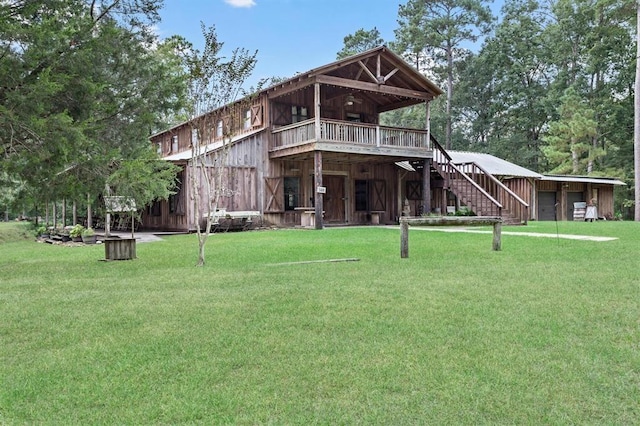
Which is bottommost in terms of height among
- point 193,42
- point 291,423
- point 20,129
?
point 291,423

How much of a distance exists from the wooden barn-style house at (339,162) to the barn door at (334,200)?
0.04 meters

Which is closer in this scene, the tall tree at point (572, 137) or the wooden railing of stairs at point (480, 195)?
the wooden railing of stairs at point (480, 195)

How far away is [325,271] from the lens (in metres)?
7.05

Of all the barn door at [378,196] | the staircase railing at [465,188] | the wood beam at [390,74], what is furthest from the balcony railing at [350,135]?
the barn door at [378,196]

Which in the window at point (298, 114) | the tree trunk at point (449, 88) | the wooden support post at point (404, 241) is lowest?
the wooden support post at point (404, 241)

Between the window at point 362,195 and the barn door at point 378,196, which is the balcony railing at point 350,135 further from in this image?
the window at point 362,195

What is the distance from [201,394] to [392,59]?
1731cm

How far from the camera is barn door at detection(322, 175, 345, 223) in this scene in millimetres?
20312

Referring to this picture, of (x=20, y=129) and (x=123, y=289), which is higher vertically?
(x=20, y=129)

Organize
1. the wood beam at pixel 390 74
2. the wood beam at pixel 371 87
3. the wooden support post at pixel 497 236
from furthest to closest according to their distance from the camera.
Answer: the wood beam at pixel 390 74
the wood beam at pixel 371 87
the wooden support post at pixel 497 236

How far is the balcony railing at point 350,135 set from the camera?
16797 mm

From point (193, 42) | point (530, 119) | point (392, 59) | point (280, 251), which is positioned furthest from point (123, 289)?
point (530, 119)

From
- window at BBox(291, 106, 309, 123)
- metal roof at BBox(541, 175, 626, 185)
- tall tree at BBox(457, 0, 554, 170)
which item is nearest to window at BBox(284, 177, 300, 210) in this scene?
window at BBox(291, 106, 309, 123)

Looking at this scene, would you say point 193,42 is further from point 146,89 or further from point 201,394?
point 201,394
